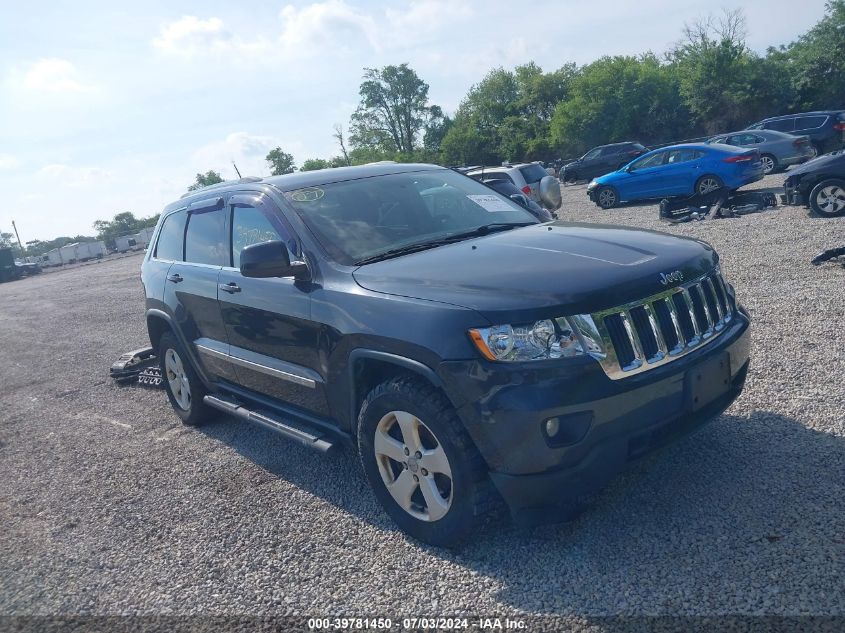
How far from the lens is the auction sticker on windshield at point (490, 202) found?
4.58 meters

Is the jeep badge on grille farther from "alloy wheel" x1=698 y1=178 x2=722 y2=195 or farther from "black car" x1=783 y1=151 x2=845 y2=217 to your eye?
"alloy wheel" x1=698 y1=178 x2=722 y2=195

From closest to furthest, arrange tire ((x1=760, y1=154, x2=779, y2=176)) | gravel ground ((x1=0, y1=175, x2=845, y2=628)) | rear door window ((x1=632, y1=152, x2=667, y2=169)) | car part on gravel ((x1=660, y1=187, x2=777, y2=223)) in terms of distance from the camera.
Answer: gravel ground ((x1=0, y1=175, x2=845, y2=628)), car part on gravel ((x1=660, y1=187, x2=777, y2=223)), rear door window ((x1=632, y1=152, x2=667, y2=169)), tire ((x1=760, y1=154, x2=779, y2=176))

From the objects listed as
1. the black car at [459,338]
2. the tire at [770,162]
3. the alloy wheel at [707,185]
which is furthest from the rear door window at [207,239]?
the tire at [770,162]

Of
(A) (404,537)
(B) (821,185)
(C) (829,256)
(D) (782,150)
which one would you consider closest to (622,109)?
(D) (782,150)

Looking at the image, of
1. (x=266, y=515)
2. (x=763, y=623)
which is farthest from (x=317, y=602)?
(x=763, y=623)

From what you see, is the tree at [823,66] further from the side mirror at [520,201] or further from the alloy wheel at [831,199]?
the side mirror at [520,201]

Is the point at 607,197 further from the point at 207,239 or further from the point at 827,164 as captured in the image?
the point at 207,239

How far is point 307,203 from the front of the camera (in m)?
4.16

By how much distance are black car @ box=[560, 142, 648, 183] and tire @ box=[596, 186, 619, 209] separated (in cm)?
1241

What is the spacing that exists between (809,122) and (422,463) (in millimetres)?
23383

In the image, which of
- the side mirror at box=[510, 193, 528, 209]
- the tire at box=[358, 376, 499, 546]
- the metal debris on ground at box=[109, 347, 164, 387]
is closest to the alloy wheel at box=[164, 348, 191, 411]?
the metal debris on ground at box=[109, 347, 164, 387]

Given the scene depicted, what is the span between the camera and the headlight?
9.34 ft

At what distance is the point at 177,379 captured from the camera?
5852 millimetres

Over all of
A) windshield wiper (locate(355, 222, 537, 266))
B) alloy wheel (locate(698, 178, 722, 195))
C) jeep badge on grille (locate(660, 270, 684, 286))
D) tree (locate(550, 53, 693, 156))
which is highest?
tree (locate(550, 53, 693, 156))
